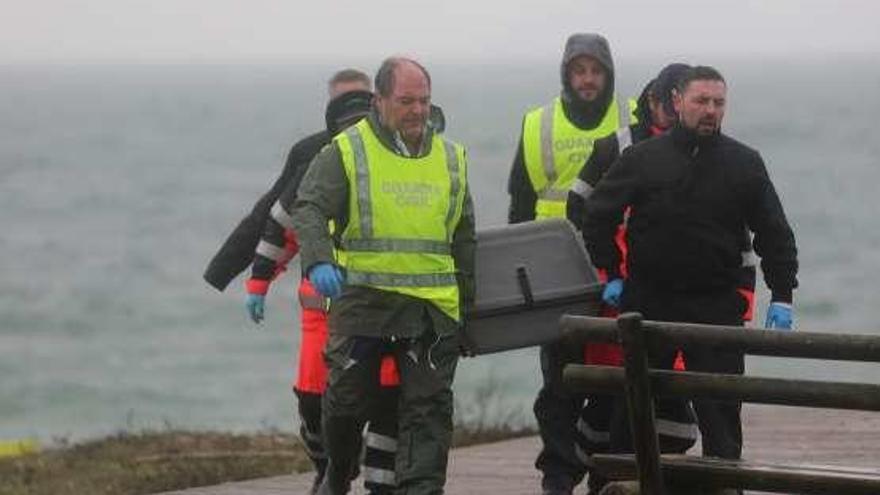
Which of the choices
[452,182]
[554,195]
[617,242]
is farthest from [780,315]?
[554,195]

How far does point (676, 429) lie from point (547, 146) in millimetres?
1513

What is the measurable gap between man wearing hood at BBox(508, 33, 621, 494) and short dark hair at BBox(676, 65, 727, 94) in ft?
3.85

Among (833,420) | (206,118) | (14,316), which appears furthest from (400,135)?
(206,118)

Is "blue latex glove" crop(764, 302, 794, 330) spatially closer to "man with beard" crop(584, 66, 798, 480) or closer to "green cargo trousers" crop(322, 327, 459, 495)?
"man with beard" crop(584, 66, 798, 480)

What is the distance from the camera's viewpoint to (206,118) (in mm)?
131625

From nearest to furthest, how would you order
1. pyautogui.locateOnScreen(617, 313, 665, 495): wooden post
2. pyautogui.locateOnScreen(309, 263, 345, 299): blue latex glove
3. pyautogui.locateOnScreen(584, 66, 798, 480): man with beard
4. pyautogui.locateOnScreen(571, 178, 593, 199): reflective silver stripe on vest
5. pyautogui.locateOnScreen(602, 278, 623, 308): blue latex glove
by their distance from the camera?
pyautogui.locateOnScreen(617, 313, 665, 495): wooden post
pyautogui.locateOnScreen(309, 263, 345, 299): blue latex glove
pyautogui.locateOnScreen(584, 66, 798, 480): man with beard
pyautogui.locateOnScreen(602, 278, 623, 308): blue latex glove
pyautogui.locateOnScreen(571, 178, 593, 199): reflective silver stripe on vest

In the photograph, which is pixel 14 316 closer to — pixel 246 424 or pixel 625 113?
pixel 246 424

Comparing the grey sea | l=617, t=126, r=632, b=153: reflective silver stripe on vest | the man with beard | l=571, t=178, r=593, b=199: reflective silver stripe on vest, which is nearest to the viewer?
the man with beard

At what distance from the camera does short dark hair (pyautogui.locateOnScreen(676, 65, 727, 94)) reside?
391 inches

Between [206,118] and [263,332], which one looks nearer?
[263,332]

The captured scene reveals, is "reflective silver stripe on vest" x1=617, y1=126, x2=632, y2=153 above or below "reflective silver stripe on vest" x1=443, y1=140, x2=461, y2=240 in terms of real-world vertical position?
above

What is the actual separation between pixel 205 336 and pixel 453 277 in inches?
1315

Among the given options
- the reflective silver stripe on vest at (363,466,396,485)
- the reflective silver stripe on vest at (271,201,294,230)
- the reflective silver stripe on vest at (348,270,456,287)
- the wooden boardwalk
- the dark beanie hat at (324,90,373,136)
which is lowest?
the wooden boardwalk

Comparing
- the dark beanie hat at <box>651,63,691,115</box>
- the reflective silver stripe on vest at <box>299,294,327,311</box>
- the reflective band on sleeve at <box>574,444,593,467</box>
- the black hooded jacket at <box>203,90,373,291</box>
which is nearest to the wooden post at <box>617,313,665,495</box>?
the dark beanie hat at <box>651,63,691,115</box>
